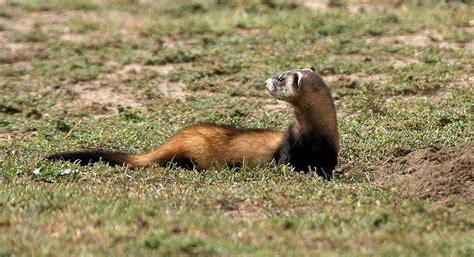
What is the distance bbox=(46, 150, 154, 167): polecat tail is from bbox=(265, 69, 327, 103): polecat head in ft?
3.90

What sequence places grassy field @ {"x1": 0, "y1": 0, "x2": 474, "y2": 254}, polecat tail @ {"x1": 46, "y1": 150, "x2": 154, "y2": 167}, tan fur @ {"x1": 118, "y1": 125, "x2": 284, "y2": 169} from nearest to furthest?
1. grassy field @ {"x1": 0, "y1": 0, "x2": 474, "y2": 254}
2. polecat tail @ {"x1": 46, "y1": 150, "x2": 154, "y2": 167}
3. tan fur @ {"x1": 118, "y1": 125, "x2": 284, "y2": 169}

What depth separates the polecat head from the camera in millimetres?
Result: 8844

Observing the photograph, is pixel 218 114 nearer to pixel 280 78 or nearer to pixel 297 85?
pixel 280 78

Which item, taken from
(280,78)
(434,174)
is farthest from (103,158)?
(434,174)

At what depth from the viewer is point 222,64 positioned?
12258mm

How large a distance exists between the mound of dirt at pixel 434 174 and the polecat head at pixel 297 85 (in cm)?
83

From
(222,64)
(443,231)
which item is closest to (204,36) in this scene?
(222,64)

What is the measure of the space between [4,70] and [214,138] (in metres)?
4.40

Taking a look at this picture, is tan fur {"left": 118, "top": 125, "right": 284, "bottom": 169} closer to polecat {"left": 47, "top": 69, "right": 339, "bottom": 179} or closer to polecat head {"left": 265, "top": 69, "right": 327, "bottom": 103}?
polecat {"left": 47, "top": 69, "right": 339, "bottom": 179}

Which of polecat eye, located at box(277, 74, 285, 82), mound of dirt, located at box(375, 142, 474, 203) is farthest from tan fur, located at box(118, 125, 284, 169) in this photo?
mound of dirt, located at box(375, 142, 474, 203)

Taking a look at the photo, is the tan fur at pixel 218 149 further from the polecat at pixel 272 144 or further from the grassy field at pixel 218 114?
the grassy field at pixel 218 114

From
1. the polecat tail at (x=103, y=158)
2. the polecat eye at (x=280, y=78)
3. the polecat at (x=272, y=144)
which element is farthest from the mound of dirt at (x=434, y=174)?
the polecat tail at (x=103, y=158)

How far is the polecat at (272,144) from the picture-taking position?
8.53 metres

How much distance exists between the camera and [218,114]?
10656 mm
